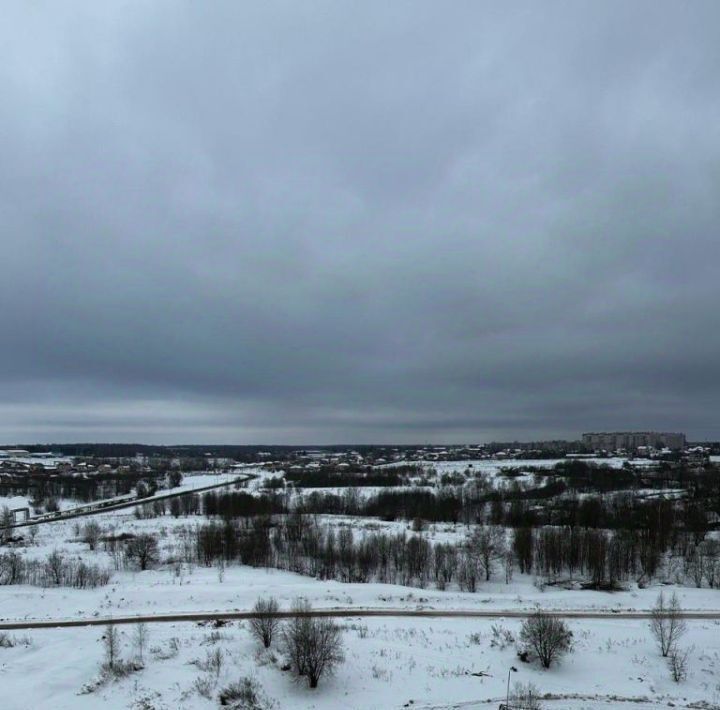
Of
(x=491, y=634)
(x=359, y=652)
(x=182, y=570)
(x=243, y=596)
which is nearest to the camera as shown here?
(x=359, y=652)

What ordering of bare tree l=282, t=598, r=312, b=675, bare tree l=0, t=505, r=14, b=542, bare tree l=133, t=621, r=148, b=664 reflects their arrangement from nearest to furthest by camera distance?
bare tree l=282, t=598, r=312, b=675
bare tree l=133, t=621, r=148, b=664
bare tree l=0, t=505, r=14, b=542

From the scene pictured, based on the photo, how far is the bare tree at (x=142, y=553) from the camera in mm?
56500

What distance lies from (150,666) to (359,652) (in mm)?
9405

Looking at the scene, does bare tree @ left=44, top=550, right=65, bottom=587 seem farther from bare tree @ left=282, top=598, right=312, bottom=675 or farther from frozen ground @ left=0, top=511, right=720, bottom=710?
bare tree @ left=282, top=598, right=312, bottom=675

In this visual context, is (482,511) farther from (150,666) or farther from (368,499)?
(150,666)

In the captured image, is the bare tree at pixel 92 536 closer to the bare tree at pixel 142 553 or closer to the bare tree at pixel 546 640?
the bare tree at pixel 142 553

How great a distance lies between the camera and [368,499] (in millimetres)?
112188

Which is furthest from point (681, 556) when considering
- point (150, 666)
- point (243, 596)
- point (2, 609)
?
point (2, 609)

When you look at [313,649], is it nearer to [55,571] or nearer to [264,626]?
[264,626]

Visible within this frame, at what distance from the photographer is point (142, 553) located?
5656 centimetres

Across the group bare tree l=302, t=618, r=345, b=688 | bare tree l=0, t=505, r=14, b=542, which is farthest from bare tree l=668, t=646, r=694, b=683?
bare tree l=0, t=505, r=14, b=542

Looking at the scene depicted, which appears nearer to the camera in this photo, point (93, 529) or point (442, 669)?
point (442, 669)

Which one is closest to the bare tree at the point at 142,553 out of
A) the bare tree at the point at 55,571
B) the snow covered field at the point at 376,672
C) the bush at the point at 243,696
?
the bare tree at the point at 55,571

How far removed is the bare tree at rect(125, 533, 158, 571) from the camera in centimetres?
5650
